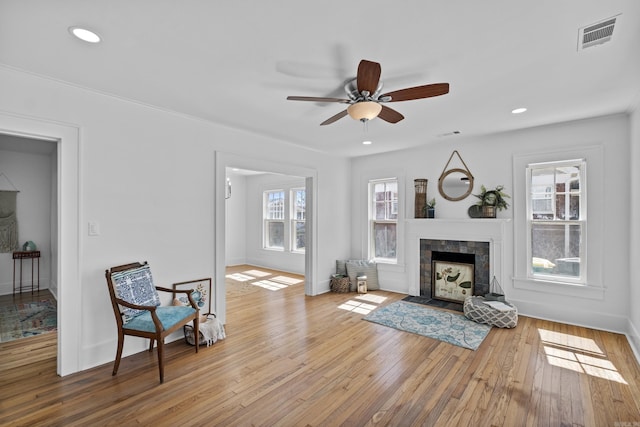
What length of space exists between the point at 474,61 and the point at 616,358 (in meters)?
3.21

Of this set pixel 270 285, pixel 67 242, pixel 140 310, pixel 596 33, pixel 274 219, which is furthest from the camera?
pixel 274 219

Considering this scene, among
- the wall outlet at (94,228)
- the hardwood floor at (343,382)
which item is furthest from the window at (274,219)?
the wall outlet at (94,228)

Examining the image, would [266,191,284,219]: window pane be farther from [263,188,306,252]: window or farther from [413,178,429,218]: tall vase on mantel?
[413,178,429,218]: tall vase on mantel

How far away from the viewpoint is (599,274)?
3.68 meters

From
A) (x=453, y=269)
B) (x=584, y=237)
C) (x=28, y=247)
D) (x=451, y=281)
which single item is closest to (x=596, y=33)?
(x=584, y=237)

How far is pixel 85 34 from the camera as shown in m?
1.95

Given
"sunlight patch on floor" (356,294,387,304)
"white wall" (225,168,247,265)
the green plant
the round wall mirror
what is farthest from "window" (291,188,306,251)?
the green plant

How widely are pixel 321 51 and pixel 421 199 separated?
11.8 feet

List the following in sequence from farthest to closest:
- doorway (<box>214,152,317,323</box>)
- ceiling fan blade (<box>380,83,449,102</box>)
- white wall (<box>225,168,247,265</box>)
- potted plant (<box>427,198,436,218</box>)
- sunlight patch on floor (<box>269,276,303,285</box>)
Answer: white wall (<box>225,168,247,265</box>) < sunlight patch on floor (<box>269,276,303,285</box>) < potted plant (<box>427,198,436,218</box>) < doorway (<box>214,152,317,323</box>) < ceiling fan blade (<box>380,83,449,102</box>)

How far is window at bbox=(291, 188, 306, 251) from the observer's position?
290 inches

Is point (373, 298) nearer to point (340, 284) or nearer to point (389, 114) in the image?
point (340, 284)

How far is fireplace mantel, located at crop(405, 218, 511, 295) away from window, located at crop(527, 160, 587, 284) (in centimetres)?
37

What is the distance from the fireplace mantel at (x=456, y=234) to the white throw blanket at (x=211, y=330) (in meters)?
3.31

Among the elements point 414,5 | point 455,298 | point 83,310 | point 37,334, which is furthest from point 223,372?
point 455,298
